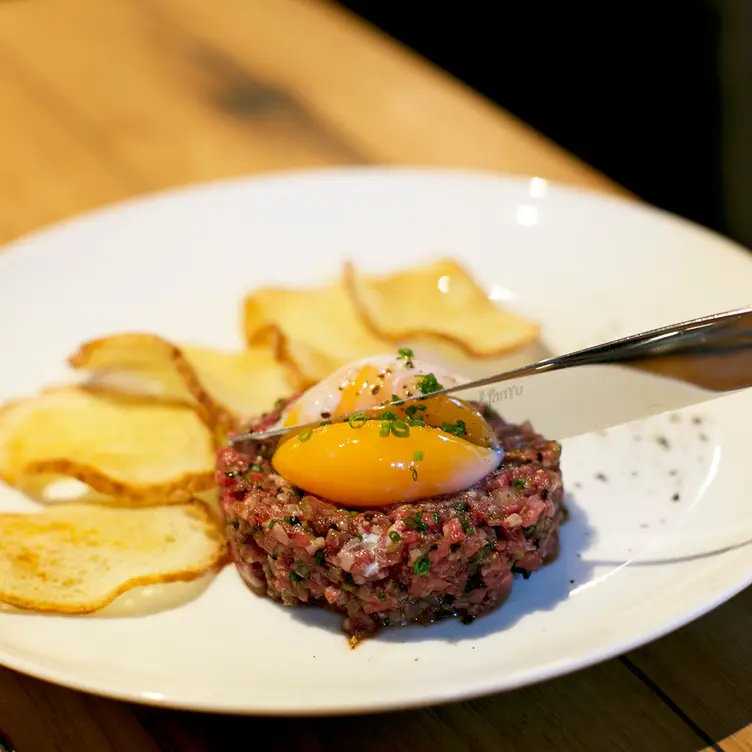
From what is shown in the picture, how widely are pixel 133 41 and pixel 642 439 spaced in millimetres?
3889

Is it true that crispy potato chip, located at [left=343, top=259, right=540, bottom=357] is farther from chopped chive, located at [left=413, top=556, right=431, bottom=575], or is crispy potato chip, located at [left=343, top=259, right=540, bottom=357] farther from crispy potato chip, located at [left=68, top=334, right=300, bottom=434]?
chopped chive, located at [left=413, top=556, right=431, bottom=575]

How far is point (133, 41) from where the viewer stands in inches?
200

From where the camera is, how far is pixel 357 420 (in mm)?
2160

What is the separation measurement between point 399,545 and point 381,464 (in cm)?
19

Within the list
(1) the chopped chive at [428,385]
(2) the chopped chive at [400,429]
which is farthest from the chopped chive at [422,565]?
(1) the chopped chive at [428,385]

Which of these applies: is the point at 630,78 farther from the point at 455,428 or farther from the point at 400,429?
the point at 400,429

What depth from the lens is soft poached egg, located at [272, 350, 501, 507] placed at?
6.81 ft

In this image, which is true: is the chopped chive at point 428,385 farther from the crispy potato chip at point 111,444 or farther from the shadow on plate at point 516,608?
the crispy potato chip at point 111,444

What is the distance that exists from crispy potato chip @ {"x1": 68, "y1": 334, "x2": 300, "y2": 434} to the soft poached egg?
464mm

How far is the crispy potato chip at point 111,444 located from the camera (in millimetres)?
2383

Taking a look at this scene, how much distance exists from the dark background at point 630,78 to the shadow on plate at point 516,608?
4090mm

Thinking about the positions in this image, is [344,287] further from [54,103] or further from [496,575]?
[54,103]

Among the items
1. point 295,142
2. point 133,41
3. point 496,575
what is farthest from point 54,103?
point 496,575

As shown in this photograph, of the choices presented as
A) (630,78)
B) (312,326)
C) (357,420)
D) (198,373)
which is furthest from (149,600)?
(630,78)
